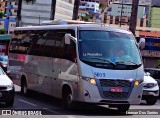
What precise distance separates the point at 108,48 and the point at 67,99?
2140mm

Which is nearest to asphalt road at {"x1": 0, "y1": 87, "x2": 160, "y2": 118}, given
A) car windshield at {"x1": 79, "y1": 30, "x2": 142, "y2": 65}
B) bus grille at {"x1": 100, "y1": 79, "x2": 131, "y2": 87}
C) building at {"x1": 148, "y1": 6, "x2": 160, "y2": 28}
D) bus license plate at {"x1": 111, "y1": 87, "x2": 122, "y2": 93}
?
bus license plate at {"x1": 111, "y1": 87, "x2": 122, "y2": 93}

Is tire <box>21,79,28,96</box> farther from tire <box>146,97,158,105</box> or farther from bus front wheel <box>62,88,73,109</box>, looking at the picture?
tire <box>146,97,158,105</box>

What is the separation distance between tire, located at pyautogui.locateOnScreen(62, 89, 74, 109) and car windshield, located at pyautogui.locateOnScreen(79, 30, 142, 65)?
4.50ft

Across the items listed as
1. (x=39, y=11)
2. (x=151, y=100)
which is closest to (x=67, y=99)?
(x=151, y=100)

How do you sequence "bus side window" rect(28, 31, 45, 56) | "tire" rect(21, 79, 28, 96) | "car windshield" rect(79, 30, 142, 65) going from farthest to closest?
"tire" rect(21, 79, 28, 96), "bus side window" rect(28, 31, 45, 56), "car windshield" rect(79, 30, 142, 65)

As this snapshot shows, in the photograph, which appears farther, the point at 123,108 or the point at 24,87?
the point at 24,87

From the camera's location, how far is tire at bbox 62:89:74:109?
48.1 ft

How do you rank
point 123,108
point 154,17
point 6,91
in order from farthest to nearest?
point 154,17
point 123,108
point 6,91

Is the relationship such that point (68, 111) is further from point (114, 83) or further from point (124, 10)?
point (124, 10)

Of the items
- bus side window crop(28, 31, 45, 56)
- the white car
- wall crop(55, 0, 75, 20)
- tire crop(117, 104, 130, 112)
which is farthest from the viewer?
wall crop(55, 0, 75, 20)

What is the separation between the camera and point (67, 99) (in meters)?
14.9

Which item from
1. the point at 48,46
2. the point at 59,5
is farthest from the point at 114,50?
the point at 59,5

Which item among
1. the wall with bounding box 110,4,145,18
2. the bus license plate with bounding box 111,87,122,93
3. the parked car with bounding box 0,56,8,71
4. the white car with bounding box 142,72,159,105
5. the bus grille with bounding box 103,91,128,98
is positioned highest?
the wall with bounding box 110,4,145,18

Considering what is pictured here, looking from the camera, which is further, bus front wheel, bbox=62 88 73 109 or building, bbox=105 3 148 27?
building, bbox=105 3 148 27
